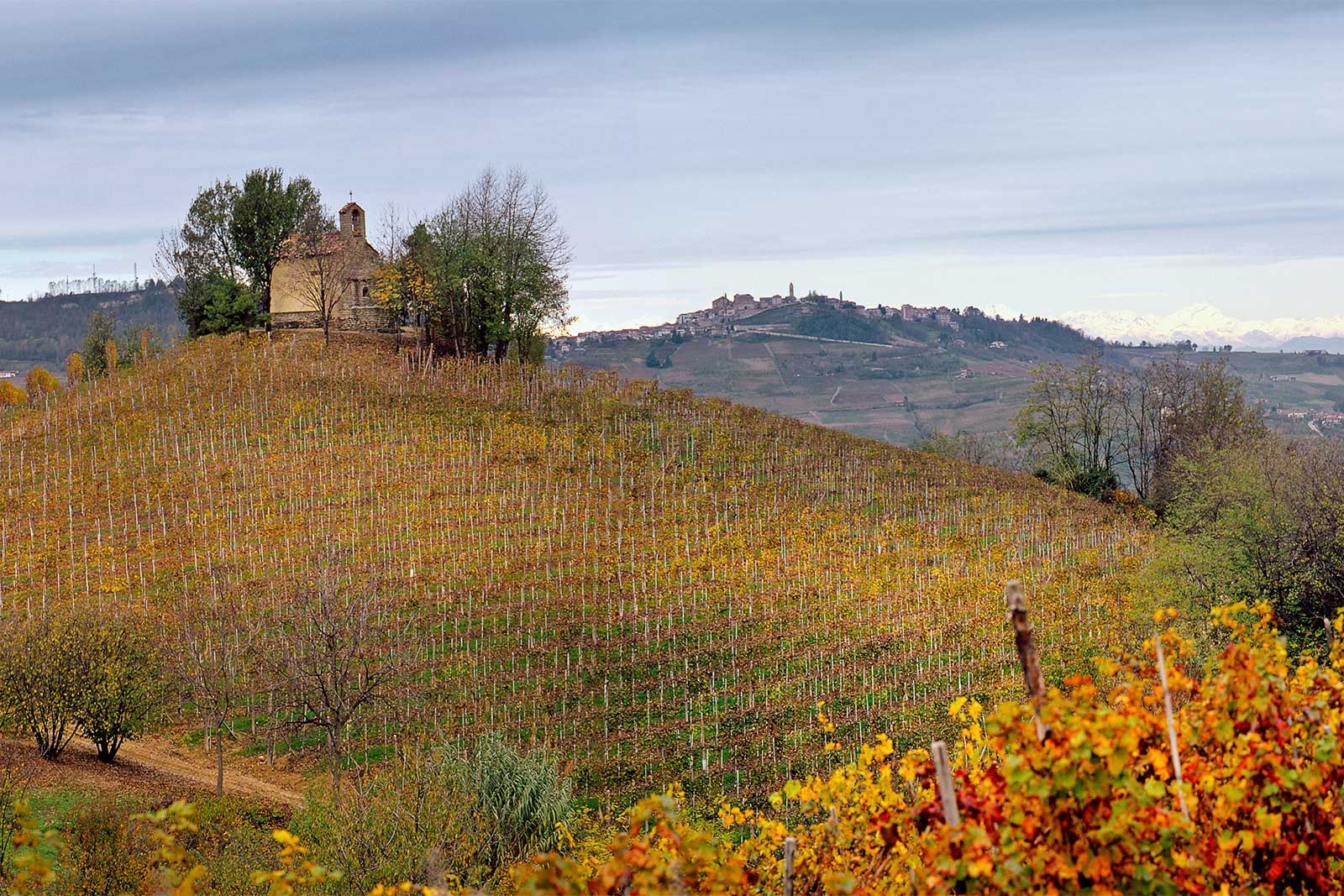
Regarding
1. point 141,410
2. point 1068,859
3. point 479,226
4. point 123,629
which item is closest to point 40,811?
point 123,629

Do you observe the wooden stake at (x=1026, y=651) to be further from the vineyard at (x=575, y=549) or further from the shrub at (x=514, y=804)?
the vineyard at (x=575, y=549)

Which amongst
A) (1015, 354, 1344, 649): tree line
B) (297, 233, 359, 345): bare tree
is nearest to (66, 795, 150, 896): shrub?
(1015, 354, 1344, 649): tree line

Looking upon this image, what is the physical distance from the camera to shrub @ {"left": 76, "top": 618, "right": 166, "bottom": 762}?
2811 cm

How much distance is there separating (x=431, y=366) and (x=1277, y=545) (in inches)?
1866

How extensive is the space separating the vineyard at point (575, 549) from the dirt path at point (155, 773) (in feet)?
5.31

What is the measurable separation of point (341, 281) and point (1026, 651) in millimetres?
71378

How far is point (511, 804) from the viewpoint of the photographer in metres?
22.6

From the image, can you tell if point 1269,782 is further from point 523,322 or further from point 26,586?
point 523,322

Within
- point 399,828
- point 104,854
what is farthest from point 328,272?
point 399,828

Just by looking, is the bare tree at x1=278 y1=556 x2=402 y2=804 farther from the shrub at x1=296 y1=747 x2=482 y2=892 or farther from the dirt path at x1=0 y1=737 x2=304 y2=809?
the shrub at x1=296 y1=747 x2=482 y2=892

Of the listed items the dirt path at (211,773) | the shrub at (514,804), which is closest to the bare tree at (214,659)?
the dirt path at (211,773)

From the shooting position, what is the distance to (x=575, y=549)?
142 feet

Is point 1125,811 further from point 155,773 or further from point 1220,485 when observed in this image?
point 1220,485

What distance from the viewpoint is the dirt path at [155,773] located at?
26359 millimetres
